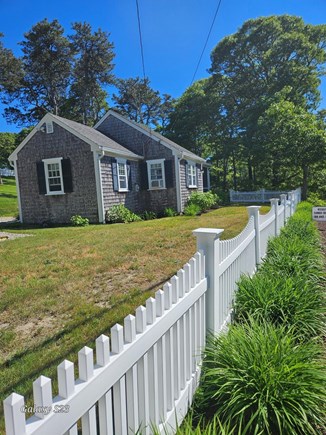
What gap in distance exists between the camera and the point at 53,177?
1382 cm

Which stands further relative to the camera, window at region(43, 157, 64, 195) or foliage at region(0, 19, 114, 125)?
foliage at region(0, 19, 114, 125)

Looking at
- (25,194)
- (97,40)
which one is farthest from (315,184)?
(97,40)

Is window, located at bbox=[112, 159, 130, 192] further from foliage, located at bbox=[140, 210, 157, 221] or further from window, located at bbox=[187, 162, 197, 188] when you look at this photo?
window, located at bbox=[187, 162, 197, 188]

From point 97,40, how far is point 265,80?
18.6 meters

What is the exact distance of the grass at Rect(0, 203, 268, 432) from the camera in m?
2.83

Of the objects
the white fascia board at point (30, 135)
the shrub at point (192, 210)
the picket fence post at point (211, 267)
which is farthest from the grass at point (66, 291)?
the white fascia board at point (30, 135)

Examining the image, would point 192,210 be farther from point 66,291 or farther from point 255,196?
point 66,291

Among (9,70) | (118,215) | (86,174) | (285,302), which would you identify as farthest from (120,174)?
(9,70)

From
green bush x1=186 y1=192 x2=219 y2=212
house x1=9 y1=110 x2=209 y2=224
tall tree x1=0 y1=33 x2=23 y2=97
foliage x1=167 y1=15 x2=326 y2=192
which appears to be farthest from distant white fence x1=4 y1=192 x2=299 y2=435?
tall tree x1=0 y1=33 x2=23 y2=97

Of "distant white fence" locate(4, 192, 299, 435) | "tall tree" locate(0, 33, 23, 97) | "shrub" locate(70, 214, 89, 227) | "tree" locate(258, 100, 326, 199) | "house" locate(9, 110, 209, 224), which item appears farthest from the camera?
"tall tree" locate(0, 33, 23, 97)

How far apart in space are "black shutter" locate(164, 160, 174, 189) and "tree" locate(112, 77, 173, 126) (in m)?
22.9

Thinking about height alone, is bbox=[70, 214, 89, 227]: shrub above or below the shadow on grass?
above

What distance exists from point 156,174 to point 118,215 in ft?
12.9

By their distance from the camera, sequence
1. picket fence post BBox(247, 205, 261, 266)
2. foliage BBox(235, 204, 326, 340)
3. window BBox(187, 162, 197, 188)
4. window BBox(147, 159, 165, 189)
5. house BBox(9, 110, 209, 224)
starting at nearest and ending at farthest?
foliage BBox(235, 204, 326, 340) < picket fence post BBox(247, 205, 261, 266) < house BBox(9, 110, 209, 224) < window BBox(147, 159, 165, 189) < window BBox(187, 162, 197, 188)
